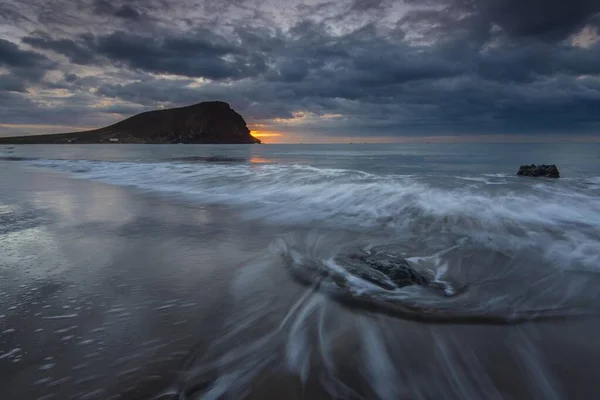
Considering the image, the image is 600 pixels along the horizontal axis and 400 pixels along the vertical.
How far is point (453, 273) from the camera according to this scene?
5465mm

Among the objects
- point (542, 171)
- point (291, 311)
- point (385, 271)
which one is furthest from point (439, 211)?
point (542, 171)

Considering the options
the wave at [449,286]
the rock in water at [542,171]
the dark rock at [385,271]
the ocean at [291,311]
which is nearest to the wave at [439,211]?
the ocean at [291,311]

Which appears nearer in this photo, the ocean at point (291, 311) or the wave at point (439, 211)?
the ocean at point (291, 311)

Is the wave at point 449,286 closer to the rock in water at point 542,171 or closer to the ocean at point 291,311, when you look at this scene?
the ocean at point 291,311

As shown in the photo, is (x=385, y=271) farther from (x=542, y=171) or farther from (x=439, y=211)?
(x=542, y=171)

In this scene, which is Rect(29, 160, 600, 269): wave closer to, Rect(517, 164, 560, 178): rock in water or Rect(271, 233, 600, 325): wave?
Rect(271, 233, 600, 325): wave

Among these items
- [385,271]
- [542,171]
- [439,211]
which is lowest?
[439,211]

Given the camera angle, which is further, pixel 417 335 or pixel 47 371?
pixel 417 335

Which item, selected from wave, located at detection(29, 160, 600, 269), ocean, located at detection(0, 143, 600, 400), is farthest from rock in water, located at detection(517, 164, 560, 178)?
ocean, located at detection(0, 143, 600, 400)

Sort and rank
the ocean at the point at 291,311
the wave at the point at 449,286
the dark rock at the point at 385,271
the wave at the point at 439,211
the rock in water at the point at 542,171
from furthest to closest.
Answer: the rock in water at the point at 542,171
the wave at the point at 439,211
the dark rock at the point at 385,271
the wave at the point at 449,286
the ocean at the point at 291,311

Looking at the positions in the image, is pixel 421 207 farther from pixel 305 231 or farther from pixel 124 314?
pixel 124 314

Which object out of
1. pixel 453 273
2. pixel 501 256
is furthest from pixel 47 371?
pixel 501 256

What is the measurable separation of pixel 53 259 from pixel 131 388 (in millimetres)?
4015

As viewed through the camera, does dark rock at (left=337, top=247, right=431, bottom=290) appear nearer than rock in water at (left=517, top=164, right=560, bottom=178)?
Yes
